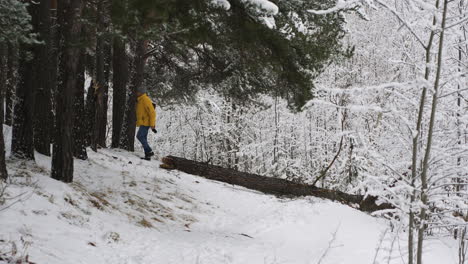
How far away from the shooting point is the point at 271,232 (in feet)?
23.1

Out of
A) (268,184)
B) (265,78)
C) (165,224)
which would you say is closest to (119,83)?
(265,78)

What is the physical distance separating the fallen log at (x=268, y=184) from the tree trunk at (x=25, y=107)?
424 centimetres

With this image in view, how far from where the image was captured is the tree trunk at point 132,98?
456 inches

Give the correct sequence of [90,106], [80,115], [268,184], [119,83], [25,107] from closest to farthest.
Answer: [25,107], [80,115], [90,106], [268,184], [119,83]

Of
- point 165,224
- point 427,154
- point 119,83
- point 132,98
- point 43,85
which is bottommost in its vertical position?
point 165,224

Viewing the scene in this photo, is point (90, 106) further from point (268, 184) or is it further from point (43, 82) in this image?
point (268, 184)

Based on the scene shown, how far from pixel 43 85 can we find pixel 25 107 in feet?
2.11

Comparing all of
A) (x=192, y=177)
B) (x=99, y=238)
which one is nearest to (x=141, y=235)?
(x=99, y=238)

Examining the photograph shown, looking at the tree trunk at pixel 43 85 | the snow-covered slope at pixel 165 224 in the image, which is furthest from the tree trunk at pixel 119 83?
the tree trunk at pixel 43 85

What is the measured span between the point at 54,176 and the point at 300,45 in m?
4.33

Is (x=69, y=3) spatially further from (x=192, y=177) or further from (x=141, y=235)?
(x=192, y=177)

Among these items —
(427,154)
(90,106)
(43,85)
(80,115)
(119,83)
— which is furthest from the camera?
(119,83)

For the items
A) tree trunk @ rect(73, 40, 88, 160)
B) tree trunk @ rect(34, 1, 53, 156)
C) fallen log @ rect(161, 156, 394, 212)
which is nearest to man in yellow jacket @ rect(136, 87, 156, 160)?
fallen log @ rect(161, 156, 394, 212)

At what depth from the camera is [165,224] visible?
6.54 metres
